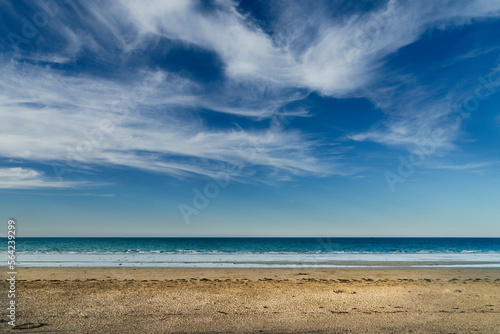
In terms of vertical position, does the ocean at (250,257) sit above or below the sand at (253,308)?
below

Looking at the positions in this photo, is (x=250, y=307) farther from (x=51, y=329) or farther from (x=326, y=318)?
(x=51, y=329)

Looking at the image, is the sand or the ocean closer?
the sand

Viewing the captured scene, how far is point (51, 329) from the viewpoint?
7.36 m

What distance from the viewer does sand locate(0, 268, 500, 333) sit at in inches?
305

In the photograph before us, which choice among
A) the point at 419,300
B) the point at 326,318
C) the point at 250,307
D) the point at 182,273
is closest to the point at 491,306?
the point at 419,300

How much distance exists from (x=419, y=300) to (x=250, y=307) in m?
6.00

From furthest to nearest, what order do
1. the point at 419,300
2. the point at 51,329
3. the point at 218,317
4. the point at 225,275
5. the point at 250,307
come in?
the point at 225,275, the point at 419,300, the point at 250,307, the point at 218,317, the point at 51,329

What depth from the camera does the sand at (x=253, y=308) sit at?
7.74 m

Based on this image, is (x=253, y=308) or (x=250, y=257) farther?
(x=250, y=257)

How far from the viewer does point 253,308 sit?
956 centimetres

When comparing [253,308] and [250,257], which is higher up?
[253,308]

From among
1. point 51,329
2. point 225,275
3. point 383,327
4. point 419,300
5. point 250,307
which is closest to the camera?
point 51,329

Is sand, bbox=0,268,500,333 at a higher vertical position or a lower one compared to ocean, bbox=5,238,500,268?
higher

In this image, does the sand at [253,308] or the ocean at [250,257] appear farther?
the ocean at [250,257]
